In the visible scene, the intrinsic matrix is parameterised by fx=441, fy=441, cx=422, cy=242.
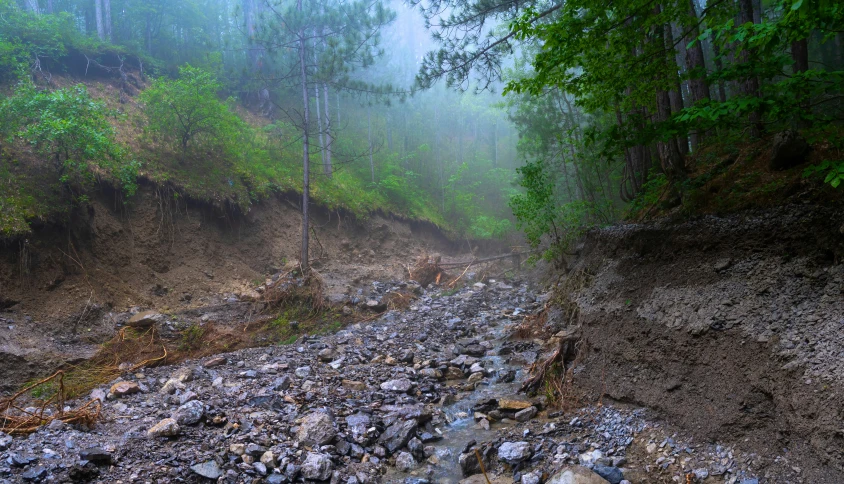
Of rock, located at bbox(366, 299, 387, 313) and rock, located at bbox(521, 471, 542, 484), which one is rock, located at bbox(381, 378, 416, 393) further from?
rock, located at bbox(366, 299, 387, 313)

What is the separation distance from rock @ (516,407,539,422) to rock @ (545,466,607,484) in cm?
167

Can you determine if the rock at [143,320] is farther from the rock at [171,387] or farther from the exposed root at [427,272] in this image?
the exposed root at [427,272]

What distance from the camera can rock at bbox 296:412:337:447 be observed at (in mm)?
5168

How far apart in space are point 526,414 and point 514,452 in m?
1.10

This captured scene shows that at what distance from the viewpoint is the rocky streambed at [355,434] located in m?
4.20

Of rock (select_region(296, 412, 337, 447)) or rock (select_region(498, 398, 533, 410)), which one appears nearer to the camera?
rock (select_region(296, 412, 337, 447))

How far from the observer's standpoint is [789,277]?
13.0ft

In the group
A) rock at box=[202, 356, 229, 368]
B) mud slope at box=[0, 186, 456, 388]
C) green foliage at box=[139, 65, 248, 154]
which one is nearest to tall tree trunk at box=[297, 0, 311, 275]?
mud slope at box=[0, 186, 456, 388]

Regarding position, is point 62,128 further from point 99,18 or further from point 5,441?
point 99,18

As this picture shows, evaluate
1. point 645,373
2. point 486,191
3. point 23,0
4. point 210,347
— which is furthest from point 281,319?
point 486,191

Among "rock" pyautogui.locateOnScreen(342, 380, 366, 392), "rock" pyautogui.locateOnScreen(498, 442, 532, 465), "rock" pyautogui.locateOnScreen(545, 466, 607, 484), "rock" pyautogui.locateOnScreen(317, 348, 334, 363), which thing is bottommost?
"rock" pyautogui.locateOnScreen(498, 442, 532, 465)

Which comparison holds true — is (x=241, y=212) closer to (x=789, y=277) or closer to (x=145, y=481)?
(x=145, y=481)

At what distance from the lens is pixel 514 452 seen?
471cm

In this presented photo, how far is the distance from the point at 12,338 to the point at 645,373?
10.2m
